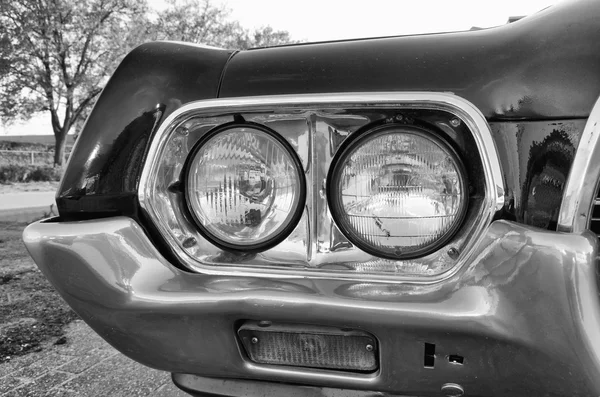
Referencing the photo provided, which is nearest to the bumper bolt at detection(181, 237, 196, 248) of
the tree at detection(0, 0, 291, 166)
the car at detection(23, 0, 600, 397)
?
the car at detection(23, 0, 600, 397)

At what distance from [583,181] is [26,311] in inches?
122

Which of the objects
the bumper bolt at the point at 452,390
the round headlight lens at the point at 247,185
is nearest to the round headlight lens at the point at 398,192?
the round headlight lens at the point at 247,185

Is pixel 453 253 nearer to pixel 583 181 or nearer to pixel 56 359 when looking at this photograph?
pixel 583 181

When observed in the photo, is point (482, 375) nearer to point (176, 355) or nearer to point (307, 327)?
point (307, 327)

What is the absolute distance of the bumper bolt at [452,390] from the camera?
868 millimetres

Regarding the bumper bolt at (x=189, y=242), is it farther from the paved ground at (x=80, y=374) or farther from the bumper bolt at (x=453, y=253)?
the paved ground at (x=80, y=374)

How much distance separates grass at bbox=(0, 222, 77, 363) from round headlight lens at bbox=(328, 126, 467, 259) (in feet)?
6.98

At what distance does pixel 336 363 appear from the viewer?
932 mm

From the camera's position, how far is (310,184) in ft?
3.34

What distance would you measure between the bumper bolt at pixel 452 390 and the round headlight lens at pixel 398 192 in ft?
0.82

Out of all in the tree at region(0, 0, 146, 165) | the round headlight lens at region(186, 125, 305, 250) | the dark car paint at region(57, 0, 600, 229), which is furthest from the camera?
the tree at region(0, 0, 146, 165)

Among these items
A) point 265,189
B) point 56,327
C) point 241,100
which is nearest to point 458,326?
point 265,189

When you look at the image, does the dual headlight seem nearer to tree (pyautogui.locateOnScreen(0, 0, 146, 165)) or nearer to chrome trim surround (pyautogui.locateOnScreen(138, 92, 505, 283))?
chrome trim surround (pyautogui.locateOnScreen(138, 92, 505, 283))

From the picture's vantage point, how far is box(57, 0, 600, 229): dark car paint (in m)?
0.87
